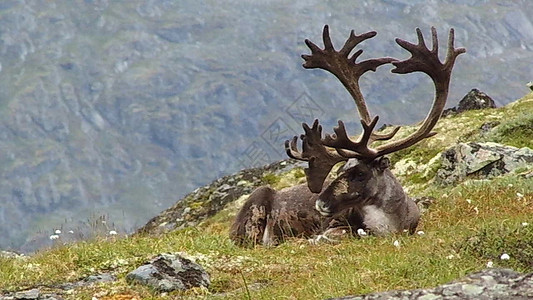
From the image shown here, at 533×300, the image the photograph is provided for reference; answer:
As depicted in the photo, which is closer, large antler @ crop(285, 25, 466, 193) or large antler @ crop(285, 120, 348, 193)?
large antler @ crop(285, 25, 466, 193)

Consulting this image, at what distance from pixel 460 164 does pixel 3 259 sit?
14.6 m

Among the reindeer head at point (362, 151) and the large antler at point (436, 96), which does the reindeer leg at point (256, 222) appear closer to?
the reindeer head at point (362, 151)

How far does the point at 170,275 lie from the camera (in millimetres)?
10578

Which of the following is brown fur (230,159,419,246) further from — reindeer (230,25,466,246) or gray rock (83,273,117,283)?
gray rock (83,273,117,283)

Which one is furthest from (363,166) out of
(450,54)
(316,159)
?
(450,54)

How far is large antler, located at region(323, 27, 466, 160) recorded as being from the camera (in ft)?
50.8

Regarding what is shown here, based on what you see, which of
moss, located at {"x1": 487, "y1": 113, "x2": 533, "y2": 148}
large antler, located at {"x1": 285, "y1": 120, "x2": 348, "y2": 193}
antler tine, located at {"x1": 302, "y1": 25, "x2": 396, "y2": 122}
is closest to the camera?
large antler, located at {"x1": 285, "y1": 120, "x2": 348, "y2": 193}

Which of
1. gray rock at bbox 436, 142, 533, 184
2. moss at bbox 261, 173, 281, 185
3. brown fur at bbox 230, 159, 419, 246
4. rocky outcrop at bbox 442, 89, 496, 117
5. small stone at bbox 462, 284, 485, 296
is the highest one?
rocky outcrop at bbox 442, 89, 496, 117

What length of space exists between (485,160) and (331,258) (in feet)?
40.7

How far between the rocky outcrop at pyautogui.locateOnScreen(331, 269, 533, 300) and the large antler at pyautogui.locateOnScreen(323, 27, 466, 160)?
29.3 feet

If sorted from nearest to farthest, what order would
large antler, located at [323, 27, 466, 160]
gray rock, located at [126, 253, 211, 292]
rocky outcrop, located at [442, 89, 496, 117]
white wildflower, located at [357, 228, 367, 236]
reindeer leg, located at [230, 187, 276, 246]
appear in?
gray rock, located at [126, 253, 211, 292] < white wildflower, located at [357, 228, 367, 236] < large antler, located at [323, 27, 466, 160] < reindeer leg, located at [230, 187, 276, 246] < rocky outcrop, located at [442, 89, 496, 117]

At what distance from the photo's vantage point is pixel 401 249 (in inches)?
469

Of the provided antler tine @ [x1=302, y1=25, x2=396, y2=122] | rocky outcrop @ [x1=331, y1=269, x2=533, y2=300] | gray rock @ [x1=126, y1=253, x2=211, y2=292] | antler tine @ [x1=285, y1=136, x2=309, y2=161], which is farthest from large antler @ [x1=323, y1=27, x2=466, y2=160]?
rocky outcrop @ [x1=331, y1=269, x2=533, y2=300]

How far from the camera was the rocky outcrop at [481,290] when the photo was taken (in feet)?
19.1
